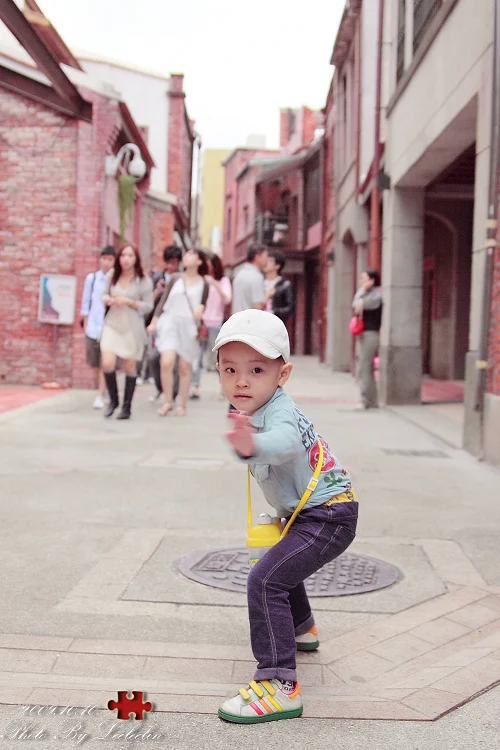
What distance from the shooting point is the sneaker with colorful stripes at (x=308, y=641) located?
3146 mm

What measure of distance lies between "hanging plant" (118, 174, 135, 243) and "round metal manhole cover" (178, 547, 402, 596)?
12695mm

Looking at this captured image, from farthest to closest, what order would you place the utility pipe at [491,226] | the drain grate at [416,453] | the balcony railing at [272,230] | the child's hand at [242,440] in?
1. the balcony railing at [272,230]
2. the drain grate at [416,453]
3. the utility pipe at [491,226]
4. the child's hand at [242,440]

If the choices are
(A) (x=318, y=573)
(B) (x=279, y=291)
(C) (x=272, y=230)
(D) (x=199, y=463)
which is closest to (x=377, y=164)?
(B) (x=279, y=291)

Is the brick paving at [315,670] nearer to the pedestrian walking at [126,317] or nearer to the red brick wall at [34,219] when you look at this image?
the pedestrian walking at [126,317]

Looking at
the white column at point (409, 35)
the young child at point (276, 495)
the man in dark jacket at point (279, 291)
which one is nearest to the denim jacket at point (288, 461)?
the young child at point (276, 495)

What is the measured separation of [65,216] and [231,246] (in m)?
37.5

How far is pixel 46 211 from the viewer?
14062 mm

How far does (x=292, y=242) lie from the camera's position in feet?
123

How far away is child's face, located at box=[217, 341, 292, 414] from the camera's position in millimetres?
2727

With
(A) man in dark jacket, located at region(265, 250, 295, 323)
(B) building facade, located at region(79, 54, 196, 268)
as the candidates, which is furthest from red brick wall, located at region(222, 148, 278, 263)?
(A) man in dark jacket, located at region(265, 250, 295, 323)

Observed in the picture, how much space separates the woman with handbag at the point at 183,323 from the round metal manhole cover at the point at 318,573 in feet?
19.5

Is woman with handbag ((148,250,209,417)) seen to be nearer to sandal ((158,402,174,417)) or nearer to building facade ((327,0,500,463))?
sandal ((158,402,174,417))

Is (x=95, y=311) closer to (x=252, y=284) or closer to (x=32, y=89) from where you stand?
(x=252, y=284)

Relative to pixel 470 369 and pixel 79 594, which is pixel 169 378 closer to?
pixel 470 369
